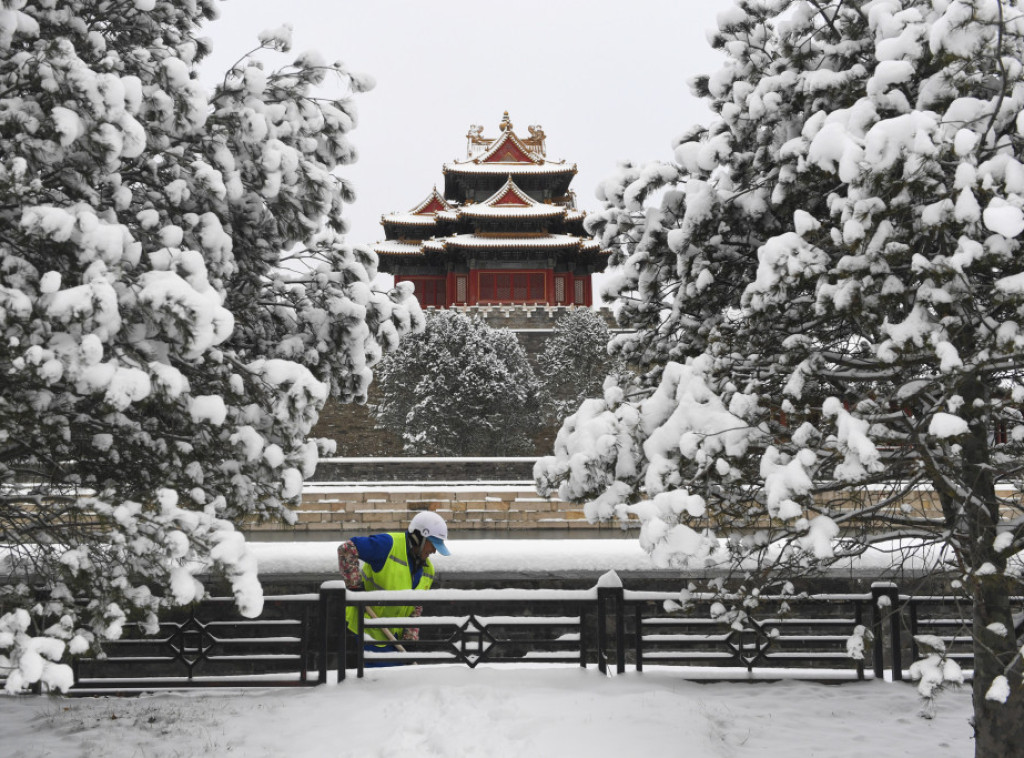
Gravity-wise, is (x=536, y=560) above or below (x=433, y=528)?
below

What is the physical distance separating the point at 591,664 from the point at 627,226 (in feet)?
9.61

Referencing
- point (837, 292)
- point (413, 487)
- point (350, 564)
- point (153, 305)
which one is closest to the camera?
point (153, 305)

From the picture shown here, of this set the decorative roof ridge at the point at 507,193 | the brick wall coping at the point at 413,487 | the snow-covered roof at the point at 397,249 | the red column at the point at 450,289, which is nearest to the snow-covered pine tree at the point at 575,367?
the brick wall coping at the point at 413,487

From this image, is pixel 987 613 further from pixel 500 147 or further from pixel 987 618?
pixel 500 147

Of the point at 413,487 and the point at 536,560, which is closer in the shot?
the point at 536,560

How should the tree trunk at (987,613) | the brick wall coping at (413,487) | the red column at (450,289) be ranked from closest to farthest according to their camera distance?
the tree trunk at (987,613)
the brick wall coping at (413,487)
the red column at (450,289)

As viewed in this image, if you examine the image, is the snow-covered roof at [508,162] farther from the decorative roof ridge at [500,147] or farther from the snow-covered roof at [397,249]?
the snow-covered roof at [397,249]

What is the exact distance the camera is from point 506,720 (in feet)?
14.8

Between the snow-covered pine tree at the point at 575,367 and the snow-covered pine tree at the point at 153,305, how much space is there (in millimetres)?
18080

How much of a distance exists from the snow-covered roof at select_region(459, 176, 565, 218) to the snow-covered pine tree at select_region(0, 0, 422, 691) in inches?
987

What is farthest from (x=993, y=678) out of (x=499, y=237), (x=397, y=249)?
(x=397, y=249)

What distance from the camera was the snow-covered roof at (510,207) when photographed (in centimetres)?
2964

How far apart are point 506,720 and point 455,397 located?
15.5 metres

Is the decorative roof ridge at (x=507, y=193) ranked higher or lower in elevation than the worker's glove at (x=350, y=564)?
higher
